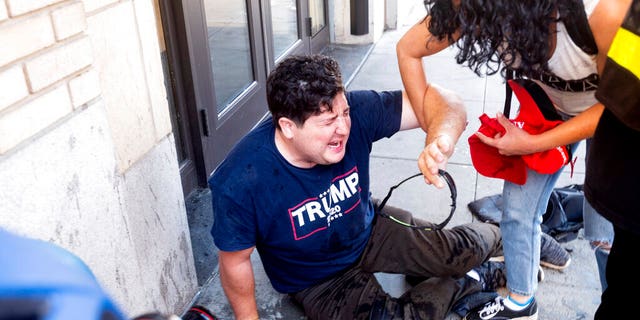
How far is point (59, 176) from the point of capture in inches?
67.6

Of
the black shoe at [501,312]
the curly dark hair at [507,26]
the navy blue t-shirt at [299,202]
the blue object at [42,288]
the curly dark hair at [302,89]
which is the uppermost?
the blue object at [42,288]

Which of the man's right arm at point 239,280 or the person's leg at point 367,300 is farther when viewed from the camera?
the person's leg at point 367,300

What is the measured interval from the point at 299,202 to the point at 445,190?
4.89 ft

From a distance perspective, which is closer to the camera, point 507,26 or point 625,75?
point 625,75

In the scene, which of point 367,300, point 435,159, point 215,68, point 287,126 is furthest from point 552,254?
point 215,68

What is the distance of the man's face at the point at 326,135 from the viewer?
2.07 meters

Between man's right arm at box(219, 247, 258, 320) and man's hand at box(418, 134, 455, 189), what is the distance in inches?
25.6

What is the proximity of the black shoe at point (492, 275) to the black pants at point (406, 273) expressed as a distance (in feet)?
0.19

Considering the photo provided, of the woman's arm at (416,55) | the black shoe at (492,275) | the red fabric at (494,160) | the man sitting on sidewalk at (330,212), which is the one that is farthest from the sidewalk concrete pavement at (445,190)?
the woman's arm at (416,55)

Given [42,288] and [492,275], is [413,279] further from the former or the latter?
[42,288]

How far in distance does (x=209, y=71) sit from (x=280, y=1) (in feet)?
5.62

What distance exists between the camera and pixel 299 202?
7.22 ft

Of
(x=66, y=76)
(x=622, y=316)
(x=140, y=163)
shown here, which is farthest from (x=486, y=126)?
(x=66, y=76)

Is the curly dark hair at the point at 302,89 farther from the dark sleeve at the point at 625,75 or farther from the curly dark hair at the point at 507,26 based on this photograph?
the dark sleeve at the point at 625,75
